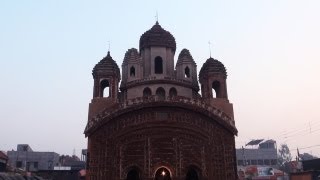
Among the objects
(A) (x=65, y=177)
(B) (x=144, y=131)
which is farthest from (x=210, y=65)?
(A) (x=65, y=177)

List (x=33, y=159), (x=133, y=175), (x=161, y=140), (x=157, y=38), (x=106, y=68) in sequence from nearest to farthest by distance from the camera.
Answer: (x=161, y=140), (x=133, y=175), (x=106, y=68), (x=157, y=38), (x=33, y=159)

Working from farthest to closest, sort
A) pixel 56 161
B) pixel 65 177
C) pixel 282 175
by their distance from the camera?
pixel 56 161 → pixel 282 175 → pixel 65 177

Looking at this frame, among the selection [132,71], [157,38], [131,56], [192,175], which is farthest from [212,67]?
A: [192,175]

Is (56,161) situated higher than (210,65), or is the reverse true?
(210,65)

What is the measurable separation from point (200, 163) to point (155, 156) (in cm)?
281

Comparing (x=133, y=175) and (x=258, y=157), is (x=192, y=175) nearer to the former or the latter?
(x=133, y=175)

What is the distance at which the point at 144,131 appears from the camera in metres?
22.4

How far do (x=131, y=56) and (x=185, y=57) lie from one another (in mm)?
4131

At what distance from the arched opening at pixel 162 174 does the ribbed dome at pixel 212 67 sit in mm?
8014

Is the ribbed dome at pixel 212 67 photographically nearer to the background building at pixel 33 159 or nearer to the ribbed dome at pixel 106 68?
the ribbed dome at pixel 106 68

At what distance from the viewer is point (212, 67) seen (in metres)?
26.4

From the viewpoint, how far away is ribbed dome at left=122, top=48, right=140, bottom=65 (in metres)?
27.0

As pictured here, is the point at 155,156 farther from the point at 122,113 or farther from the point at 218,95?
the point at 218,95

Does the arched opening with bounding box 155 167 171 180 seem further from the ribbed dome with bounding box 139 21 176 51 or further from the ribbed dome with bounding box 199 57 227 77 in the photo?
the ribbed dome with bounding box 139 21 176 51
